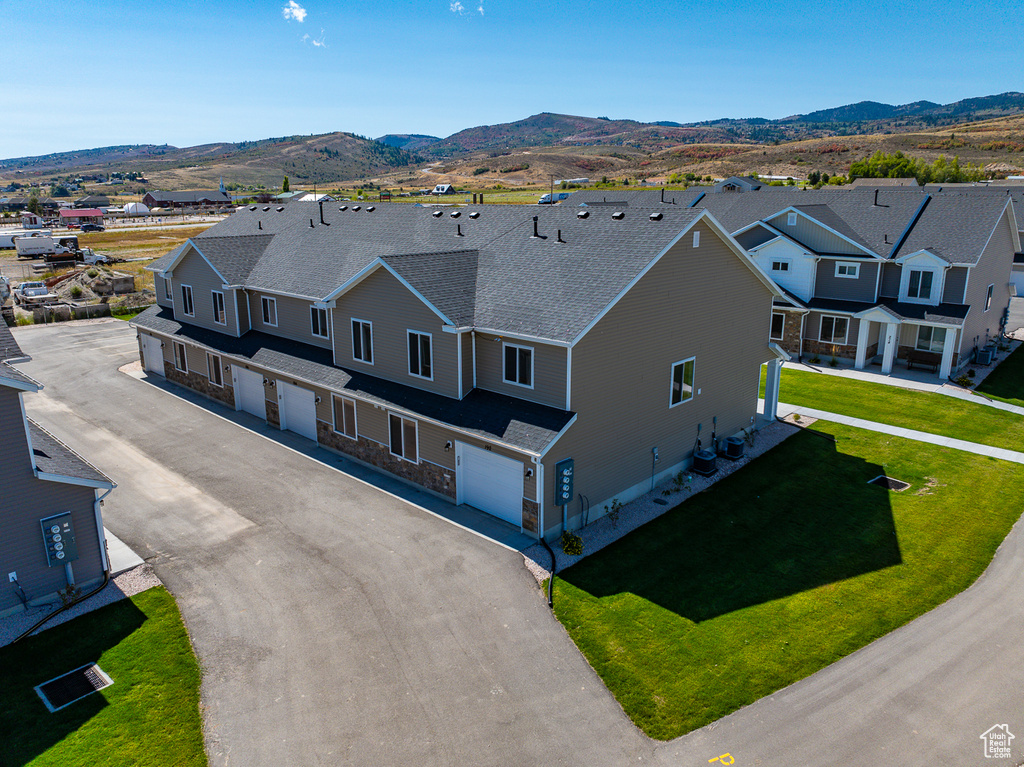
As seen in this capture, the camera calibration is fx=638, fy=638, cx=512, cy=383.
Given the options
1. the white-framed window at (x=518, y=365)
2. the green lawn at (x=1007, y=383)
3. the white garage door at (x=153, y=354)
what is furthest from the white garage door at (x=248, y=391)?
the green lawn at (x=1007, y=383)

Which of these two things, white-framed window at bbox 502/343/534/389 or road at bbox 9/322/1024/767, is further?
white-framed window at bbox 502/343/534/389

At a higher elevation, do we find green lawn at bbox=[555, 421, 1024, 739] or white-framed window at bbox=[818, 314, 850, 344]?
white-framed window at bbox=[818, 314, 850, 344]

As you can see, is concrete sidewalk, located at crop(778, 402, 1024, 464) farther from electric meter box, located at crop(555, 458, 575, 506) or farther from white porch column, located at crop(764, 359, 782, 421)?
electric meter box, located at crop(555, 458, 575, 506)

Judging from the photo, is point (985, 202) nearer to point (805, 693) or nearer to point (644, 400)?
point (644, 400)

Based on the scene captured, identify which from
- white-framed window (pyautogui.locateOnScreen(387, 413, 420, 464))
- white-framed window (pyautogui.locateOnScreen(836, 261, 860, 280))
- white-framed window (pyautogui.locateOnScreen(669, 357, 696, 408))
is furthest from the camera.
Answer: white-framed window (pyautogui.locateOnScreen(836, 261, 860, 280))

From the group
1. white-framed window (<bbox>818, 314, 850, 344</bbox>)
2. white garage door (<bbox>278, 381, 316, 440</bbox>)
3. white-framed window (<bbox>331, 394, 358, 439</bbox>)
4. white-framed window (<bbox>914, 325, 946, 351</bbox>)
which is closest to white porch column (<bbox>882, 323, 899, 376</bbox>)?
white-framed window (<bbox>914, 325, 946, 351</bbox>)

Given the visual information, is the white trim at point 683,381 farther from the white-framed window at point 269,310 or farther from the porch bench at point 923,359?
the porch bench at point 923,359

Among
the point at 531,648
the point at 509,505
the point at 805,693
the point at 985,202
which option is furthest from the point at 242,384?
the point at 985,202
